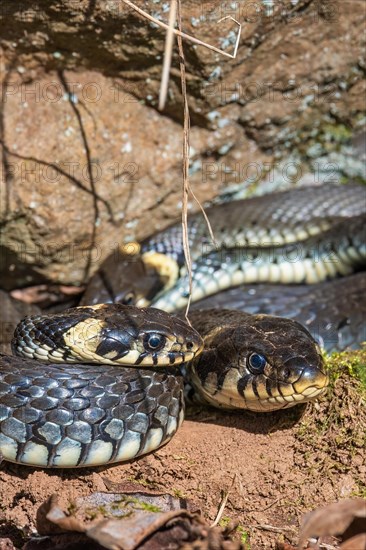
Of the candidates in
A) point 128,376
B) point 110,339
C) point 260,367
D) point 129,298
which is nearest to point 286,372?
point 260,367

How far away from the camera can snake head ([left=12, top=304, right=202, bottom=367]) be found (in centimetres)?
556

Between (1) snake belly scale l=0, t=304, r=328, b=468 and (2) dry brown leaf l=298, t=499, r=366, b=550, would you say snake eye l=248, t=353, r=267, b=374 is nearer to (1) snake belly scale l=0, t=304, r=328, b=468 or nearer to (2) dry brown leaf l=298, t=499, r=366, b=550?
(1) snake belly scale l=0, t=304, r=328, b=468

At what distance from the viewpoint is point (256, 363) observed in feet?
17.9

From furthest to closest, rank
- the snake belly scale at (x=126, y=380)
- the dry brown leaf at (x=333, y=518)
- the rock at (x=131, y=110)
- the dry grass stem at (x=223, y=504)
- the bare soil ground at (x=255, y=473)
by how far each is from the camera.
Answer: the rock at (x=131, y=110) → the snake belly scale at (x=126, y=380) → the bare soil ground at (x=255, y=473) → the dry grass stem at (x=223, y=504) → the dry brown leaf at (x=333, y=518)

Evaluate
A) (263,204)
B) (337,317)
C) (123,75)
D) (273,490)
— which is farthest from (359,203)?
(273,490)

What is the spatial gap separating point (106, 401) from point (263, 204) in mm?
4335

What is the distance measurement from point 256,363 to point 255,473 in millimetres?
813

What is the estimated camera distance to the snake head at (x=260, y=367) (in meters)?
5.22

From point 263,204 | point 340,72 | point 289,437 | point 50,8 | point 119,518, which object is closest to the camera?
point 119,518

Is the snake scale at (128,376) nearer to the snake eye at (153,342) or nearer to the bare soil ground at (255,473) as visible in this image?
the snake eye at (153,342)

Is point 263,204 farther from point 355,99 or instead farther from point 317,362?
point 317,362

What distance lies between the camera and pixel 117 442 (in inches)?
204


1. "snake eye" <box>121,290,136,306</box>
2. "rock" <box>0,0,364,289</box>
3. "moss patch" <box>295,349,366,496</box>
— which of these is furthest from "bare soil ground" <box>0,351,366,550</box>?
"rock" <box>0,0,364,289</box>

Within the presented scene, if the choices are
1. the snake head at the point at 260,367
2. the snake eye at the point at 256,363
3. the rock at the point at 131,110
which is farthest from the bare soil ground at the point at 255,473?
the rock at the point at 131,110
